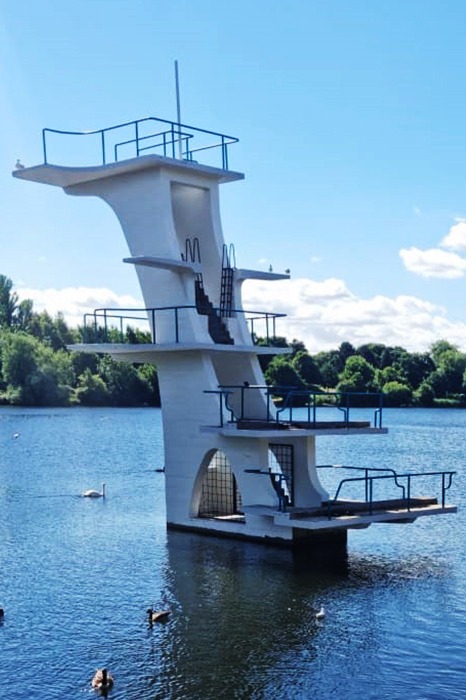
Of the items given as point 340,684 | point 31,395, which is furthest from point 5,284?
point 340,684

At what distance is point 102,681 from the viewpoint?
1465 cm

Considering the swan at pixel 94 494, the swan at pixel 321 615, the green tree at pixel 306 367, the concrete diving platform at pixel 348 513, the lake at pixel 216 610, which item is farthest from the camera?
the green tree at pixel 306 367

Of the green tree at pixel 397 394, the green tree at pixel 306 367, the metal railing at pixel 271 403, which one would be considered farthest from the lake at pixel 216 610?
the green tree at pixel 397 394

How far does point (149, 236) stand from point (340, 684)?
14140 mm

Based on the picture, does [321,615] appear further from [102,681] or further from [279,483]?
[279,483]

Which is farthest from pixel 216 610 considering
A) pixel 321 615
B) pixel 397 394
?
pixel 397 394

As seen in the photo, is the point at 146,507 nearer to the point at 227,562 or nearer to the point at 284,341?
the point at 227,562

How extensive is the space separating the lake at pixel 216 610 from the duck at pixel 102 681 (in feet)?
0.50

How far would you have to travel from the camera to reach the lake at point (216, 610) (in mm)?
15195

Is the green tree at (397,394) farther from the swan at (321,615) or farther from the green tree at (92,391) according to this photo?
the swan at (321,615)

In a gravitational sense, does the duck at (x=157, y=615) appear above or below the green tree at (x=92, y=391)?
below

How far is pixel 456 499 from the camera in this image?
34.6m

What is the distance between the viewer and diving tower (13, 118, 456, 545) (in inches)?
938

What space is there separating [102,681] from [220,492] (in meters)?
12.4
